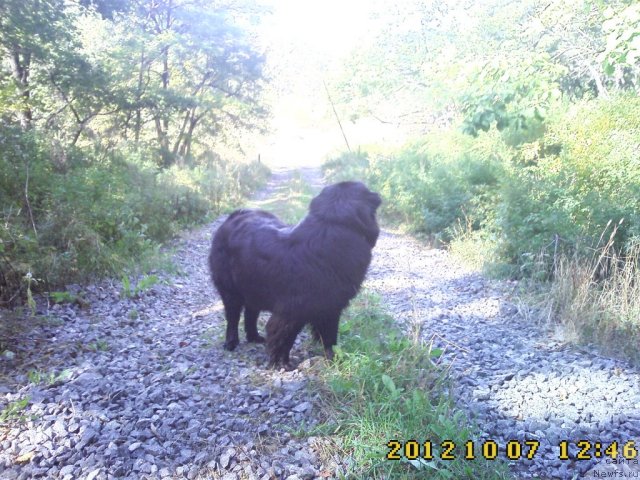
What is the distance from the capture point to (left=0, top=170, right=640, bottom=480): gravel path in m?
2.96

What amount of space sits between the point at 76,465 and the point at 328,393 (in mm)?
1800

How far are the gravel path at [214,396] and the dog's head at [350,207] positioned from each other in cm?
135

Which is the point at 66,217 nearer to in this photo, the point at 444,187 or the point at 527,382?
the point at 527,382

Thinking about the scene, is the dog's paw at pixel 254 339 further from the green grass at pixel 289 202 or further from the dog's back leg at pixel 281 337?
the green grass at pixel 289 202

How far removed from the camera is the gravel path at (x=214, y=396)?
9.71 ft

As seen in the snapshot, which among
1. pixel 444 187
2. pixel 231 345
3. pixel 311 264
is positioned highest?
pixel 311 264

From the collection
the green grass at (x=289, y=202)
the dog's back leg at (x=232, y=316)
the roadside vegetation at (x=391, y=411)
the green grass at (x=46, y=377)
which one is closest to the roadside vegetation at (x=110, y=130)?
the green grass at (x=289, y=202)

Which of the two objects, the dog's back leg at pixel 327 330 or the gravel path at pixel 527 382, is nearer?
the gravel path at pixel 527 382

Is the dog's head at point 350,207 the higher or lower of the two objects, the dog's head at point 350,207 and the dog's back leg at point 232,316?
the higher

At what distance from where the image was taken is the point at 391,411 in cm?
324

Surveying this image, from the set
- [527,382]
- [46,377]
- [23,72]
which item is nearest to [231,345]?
[46,377]

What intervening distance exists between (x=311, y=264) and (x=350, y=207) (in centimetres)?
64

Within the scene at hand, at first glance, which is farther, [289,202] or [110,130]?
[289,202]

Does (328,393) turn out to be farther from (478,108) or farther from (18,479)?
(478,108)
